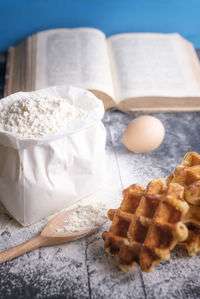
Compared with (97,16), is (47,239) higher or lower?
lower

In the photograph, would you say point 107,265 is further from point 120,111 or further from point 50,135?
point 120,111

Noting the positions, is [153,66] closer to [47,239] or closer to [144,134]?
[144,134]

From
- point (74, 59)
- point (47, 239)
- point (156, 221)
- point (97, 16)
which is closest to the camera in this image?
point (156, 221)

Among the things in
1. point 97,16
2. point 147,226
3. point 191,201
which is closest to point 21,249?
point 147,226

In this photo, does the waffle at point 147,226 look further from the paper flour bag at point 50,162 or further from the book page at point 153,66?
the book page at point 153,66

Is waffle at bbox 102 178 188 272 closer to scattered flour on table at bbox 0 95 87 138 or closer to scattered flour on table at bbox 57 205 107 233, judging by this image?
scattered flour on table at bbox 57 205 107 233

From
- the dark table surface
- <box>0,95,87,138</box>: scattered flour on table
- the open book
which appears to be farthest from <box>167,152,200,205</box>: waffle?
the open book

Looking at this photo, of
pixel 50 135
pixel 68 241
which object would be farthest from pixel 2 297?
pixel 50 135

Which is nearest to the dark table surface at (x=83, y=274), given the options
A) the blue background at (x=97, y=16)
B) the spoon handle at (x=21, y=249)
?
the spoon handle at (x=21, y=249)
